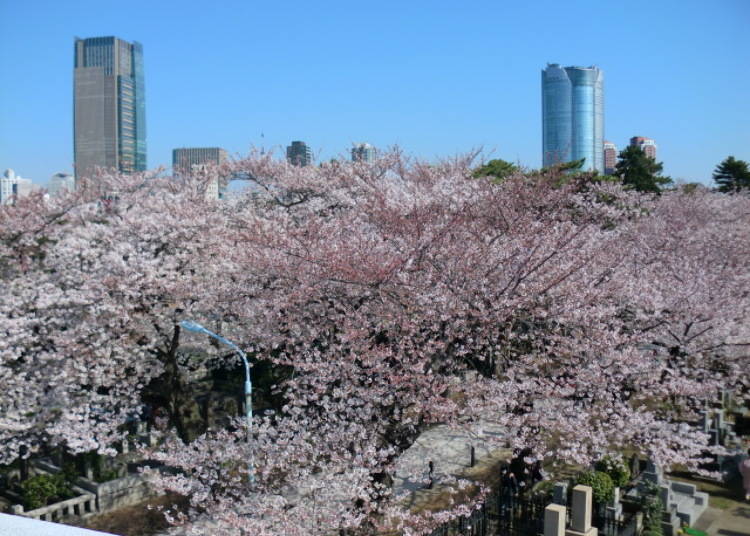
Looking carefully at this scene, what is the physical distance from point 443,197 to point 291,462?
26.3 ft

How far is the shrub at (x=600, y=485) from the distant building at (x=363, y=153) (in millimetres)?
16438

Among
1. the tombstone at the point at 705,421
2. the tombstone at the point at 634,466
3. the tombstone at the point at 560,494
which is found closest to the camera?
the tombstone at the point at 560,494

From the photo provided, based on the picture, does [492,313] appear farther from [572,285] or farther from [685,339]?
[685,339]

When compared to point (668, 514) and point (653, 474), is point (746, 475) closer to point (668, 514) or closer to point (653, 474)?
point (653, 474)

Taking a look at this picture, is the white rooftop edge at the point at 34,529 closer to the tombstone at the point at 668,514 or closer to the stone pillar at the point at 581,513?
the stone pillar at the point at 581,513

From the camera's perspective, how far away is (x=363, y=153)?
29.1m

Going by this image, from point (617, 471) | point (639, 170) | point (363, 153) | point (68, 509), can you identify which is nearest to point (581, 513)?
point (617, 471)

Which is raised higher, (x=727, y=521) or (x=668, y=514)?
(x=668, y=514)

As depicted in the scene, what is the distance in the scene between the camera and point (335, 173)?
2536 centimetres

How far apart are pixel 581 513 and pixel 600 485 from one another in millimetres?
1785

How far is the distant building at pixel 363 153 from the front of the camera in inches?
1056

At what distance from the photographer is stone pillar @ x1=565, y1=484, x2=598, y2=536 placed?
39.2 feet

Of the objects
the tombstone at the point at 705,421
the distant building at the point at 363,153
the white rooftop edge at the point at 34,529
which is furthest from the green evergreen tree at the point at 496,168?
the white rooftop edge at the point at 34,529

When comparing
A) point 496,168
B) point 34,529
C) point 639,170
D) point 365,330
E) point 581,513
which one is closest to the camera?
point 34,529
